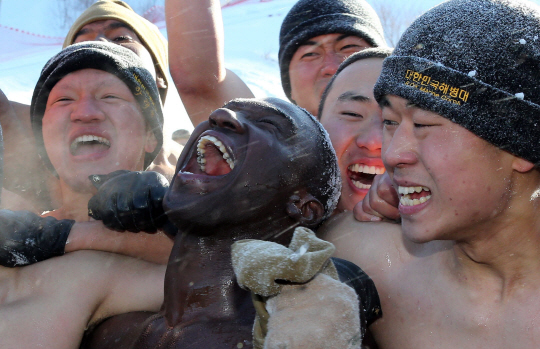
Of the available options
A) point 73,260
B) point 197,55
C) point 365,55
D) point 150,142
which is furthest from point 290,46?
point 73,260

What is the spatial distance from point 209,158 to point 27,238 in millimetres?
794

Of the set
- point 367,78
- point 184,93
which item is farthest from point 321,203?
point 184,93

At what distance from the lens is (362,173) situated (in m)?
2.80

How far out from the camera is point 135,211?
6.78ft

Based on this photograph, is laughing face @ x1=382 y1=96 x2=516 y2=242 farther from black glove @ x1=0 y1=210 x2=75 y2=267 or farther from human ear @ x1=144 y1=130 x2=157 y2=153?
human ear @ x1=144 y1=130 x2=157 y2=153

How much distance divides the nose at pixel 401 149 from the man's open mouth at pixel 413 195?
0.08m

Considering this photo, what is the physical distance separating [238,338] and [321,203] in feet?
1.87

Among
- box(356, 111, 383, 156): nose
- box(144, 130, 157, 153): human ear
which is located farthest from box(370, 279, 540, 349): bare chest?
box(144, 130, 157, 153): human ear

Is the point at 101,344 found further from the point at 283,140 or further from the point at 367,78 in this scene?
the point at 367,78

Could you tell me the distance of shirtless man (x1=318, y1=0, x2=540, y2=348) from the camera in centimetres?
159

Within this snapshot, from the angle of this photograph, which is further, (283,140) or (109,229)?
(109,229)

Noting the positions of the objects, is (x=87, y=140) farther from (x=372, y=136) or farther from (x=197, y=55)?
(x=372, y=136)

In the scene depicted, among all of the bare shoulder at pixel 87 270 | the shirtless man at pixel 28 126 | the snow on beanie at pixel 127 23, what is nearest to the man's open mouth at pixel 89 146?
the bare shoulder at pixel 87 270

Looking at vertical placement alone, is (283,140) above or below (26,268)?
above
